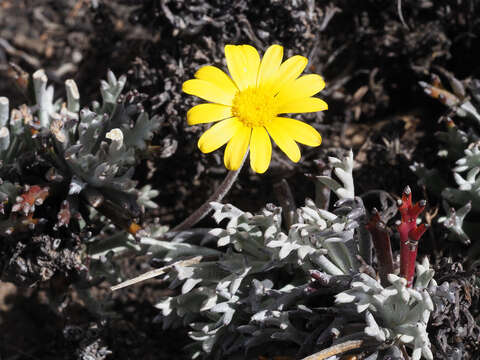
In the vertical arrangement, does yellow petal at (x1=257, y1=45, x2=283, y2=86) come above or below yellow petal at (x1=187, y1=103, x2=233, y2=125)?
above

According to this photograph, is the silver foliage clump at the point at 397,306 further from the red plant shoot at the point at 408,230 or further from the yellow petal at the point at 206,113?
the yellow petal at the point at 206,113

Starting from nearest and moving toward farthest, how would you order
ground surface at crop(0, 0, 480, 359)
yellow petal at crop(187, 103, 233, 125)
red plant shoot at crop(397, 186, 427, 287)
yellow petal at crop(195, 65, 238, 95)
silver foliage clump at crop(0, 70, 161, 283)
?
red plant shoot at crop(397, 186, 427, 287) → yellow petal at crop(187, 103, 233, 125) → yellow petal at crop(195, 65, 238, 95) → silver foliage clump at crop(0, 70, 161, 283) → ground surface at crop(0, 0, 480, 359)

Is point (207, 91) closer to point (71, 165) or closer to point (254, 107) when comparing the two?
point (254, 107)

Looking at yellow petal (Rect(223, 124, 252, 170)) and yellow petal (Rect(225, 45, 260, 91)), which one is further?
yellow petal (Rect(225, 45, 260, 91))

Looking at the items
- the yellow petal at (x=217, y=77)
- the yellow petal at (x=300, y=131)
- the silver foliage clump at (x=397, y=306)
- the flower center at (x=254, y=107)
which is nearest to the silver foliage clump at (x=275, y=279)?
the silver foliage clump at (x=397, y=306)

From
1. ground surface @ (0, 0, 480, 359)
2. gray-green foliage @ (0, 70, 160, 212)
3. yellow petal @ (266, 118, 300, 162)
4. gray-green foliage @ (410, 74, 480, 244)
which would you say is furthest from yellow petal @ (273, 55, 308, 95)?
gray-green foliage @ (410, 74, 480, 244)

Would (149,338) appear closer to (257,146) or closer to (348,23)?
(257,146)

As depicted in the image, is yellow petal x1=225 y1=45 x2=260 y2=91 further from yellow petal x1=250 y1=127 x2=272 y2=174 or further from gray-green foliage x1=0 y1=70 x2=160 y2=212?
→ gray-green foliage x1=0 y1=70 x2=160 y2=212
